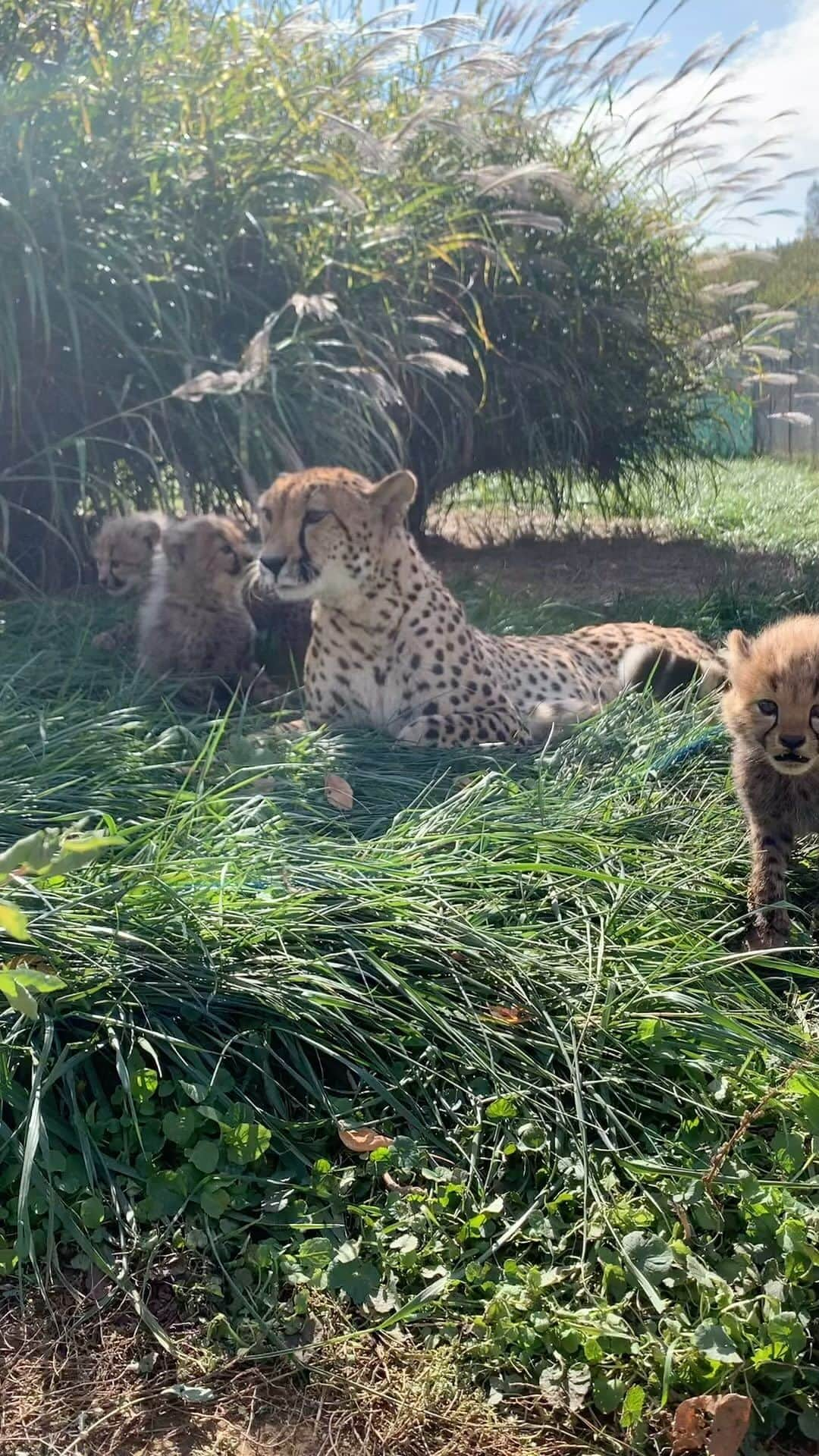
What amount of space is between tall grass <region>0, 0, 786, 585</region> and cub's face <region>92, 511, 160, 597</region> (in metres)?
0.16

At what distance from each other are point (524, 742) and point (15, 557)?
8.35 ft

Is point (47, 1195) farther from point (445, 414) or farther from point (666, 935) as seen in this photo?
point (445, 414)

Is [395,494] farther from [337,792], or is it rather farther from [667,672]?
[337,792]

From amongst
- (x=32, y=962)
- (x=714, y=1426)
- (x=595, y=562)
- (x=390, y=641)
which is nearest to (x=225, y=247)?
(x=390, y=641)

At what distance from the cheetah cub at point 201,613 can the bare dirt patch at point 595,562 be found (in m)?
1.85

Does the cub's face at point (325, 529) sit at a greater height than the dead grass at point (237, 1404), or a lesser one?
greater

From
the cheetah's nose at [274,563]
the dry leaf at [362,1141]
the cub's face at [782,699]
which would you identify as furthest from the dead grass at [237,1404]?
the cheetah's nose at [274,563]

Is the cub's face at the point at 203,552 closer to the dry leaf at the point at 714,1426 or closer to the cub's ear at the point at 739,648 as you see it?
the cub's ear at the point at 739,648

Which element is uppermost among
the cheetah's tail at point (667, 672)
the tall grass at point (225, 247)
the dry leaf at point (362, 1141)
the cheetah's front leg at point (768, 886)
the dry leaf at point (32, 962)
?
the tall grass at point (225, 247)

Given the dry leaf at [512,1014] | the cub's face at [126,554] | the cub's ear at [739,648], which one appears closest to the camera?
the dry leaf at [512,1014]

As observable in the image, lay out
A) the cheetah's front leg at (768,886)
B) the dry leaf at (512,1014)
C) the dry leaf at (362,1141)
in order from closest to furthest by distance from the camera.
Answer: the dry leaf at (362,1141), the dry leaf at (512,1014), the cheetah's front leg at (768,886)

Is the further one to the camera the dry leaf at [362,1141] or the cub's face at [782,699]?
the cub's face at [782,699]

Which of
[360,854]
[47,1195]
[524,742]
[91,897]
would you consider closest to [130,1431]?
[47,1195]

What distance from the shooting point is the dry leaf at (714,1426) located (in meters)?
1.43
